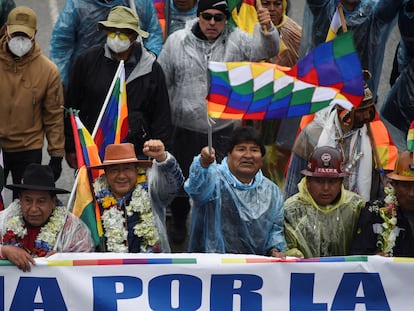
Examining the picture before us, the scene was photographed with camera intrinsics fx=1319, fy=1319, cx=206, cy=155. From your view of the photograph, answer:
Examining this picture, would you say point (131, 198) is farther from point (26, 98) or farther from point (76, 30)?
point (76, 30)

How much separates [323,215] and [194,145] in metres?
2.35

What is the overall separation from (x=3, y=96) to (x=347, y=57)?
3.13 metres

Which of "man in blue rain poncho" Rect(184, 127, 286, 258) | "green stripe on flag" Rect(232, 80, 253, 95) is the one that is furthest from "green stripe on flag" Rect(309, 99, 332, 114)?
"man in blue rain poncho" Rect(184, 127, 286, 258)

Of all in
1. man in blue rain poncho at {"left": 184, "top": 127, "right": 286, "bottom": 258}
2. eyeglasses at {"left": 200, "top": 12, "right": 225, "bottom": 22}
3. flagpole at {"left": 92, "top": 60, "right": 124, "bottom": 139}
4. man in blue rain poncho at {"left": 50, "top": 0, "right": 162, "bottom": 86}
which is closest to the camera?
man in blue rain poncho at {"left": 184, "top": 127, "right": 286, "bottom": 258}

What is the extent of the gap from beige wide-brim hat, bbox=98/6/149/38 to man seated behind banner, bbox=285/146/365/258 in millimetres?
2181

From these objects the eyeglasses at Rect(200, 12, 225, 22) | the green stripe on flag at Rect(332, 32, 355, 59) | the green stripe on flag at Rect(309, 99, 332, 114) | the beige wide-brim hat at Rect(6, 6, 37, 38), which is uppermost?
the eyeglasses at Rect(200, 12, 225, 22)

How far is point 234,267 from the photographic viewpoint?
7.66 m

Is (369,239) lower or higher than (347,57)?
lower

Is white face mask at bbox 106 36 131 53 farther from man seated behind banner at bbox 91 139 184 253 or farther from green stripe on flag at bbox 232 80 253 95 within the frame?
green stripe on flag at bbox 232 80 253 95

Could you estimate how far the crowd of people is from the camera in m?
8.26

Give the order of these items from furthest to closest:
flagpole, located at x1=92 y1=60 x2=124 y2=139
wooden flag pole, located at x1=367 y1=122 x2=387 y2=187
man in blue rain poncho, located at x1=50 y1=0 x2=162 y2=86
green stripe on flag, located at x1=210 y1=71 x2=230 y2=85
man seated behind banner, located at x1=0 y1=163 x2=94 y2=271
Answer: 1. man in blue rain poncho, located at x1=50 y1=0 x2=162 y2=86
2. wooden flag pole, located at x1=367 y1=122 x2=387 y2=187
3. flagpole, located at x1=92 y1=60 x2=124 y2=139
4. man seated behind banner, located at x1=0 y1=163 x2=94 y2=271
5. green stripe on flag, located at x1=210 y1=71 x2=230 y2=85

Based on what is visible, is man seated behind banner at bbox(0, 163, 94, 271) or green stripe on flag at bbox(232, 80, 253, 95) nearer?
green stripe on flag at bbox(232, 80, 253, 95)

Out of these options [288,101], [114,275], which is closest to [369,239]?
[288,101]

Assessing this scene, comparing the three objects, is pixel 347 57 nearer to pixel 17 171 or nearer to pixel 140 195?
pixel 140 195
